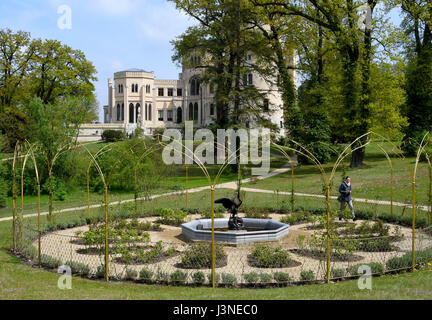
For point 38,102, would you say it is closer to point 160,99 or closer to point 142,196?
point 142,196

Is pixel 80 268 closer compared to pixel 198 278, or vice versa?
pixel 198 278

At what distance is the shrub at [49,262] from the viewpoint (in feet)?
35.9

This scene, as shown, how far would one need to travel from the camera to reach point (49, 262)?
36.2 feet

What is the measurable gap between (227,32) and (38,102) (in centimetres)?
1439

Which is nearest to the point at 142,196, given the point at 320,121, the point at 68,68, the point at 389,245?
the point at 389,245

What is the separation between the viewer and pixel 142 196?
23.3 metres

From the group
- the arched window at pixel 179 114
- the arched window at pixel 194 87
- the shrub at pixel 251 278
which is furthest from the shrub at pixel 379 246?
the arched window at pixel 179 114

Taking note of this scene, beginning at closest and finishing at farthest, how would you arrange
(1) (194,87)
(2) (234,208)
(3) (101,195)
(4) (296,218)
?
1. (2) (234,208)
2. (4) (296,218)
3. (3) (101,195)
4. (1) (194,87)

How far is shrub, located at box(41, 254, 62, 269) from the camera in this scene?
10.9 m

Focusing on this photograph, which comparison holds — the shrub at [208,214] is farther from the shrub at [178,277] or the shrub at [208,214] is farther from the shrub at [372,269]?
the shrub at [372,269]

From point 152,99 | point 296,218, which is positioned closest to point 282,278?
point 296,218

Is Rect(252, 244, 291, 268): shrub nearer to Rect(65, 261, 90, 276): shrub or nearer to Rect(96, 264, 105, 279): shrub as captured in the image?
Rect(96, 264, 105, 279): shrub

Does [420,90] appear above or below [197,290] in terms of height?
above

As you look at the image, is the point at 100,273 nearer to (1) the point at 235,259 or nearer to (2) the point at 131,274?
(2) the point at 131,274
